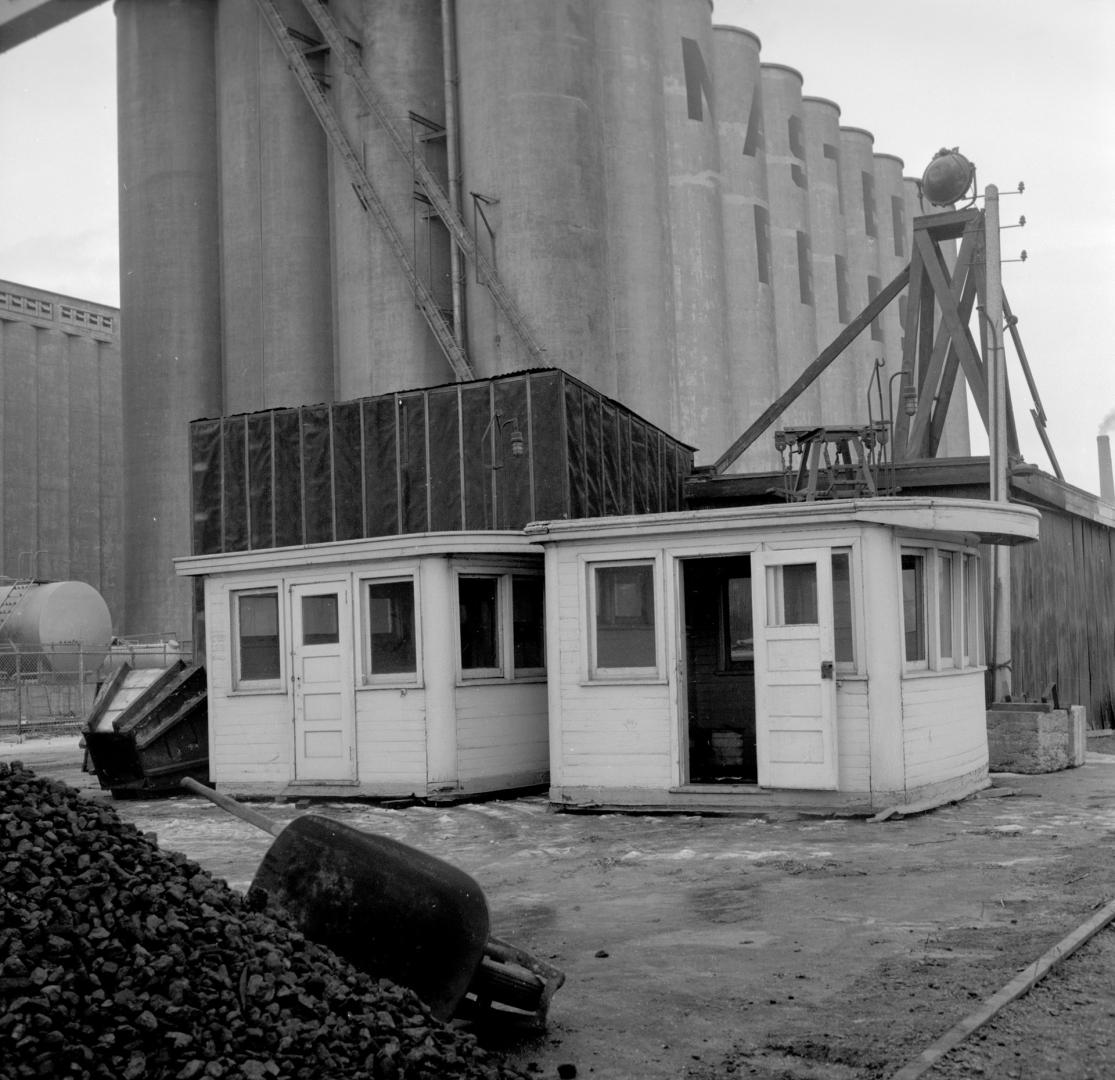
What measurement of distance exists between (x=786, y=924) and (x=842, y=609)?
15.5 ft

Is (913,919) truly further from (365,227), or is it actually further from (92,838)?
(365,227)

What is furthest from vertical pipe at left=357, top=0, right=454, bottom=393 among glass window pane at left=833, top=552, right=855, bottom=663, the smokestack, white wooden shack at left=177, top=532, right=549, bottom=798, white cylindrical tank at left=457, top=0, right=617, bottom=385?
the smokestack

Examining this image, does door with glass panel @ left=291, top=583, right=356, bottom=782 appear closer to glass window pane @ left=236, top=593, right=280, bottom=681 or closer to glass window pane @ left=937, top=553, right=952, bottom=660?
glass window pane @ left=236, top=593, right=280, bottom=681

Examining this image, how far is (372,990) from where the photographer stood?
5.11m

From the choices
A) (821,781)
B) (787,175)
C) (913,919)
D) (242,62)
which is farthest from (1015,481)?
(787,175)

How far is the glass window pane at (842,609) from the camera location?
38.6 ft

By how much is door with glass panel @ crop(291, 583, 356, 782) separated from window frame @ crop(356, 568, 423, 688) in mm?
143

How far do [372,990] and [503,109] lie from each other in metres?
25.6

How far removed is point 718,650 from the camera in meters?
14.7

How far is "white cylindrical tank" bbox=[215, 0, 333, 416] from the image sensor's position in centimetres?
3269

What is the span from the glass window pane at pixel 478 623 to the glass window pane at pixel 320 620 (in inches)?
49.7

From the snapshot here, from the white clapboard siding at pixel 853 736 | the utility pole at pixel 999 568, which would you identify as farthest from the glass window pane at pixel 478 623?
the utility pole at pixel 999 568

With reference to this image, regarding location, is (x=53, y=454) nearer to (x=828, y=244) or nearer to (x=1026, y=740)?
(x=828, y=244)

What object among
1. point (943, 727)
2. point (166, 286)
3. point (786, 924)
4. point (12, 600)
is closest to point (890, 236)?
point (166, 286)
